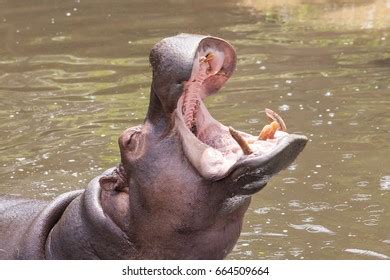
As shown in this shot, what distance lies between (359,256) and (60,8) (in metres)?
7.95

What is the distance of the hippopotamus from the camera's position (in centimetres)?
448

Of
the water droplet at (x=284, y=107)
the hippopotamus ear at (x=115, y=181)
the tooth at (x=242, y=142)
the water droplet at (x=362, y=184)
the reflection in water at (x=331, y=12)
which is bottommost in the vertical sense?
the reflection in water at (x=331, y=12)

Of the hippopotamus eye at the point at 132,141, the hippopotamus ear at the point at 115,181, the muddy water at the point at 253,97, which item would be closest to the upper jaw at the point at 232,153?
the hippopotamus eye at the point at 132,141

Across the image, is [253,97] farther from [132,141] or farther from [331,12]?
[132,141]

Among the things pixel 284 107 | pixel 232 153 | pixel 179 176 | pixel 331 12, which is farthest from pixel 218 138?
pixel 331 12

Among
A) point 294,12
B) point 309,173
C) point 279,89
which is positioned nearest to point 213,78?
point 309,173

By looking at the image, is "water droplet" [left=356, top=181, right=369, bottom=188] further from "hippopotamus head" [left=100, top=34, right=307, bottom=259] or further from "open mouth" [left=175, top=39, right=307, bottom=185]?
"open mouth" [left=175, top=39, right=307, bottom=185]

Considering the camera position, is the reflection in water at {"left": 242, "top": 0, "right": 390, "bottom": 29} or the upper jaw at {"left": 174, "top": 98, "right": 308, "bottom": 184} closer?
the upper jaw at {"left": 174, "top": 98, "right": 308, "bottom": 184}

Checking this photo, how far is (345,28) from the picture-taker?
11711 millimetres

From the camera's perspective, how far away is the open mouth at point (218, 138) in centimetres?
441

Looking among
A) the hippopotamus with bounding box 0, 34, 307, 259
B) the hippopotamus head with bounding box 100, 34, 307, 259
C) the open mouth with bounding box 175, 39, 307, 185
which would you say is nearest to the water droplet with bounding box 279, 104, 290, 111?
the hippopotamus with bounding box 0, 34, 307, 259

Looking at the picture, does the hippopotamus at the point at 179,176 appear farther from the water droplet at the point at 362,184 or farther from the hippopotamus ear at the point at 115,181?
the water droplet at the point at 362,184

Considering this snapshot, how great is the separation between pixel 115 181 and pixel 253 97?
14.3 feet
